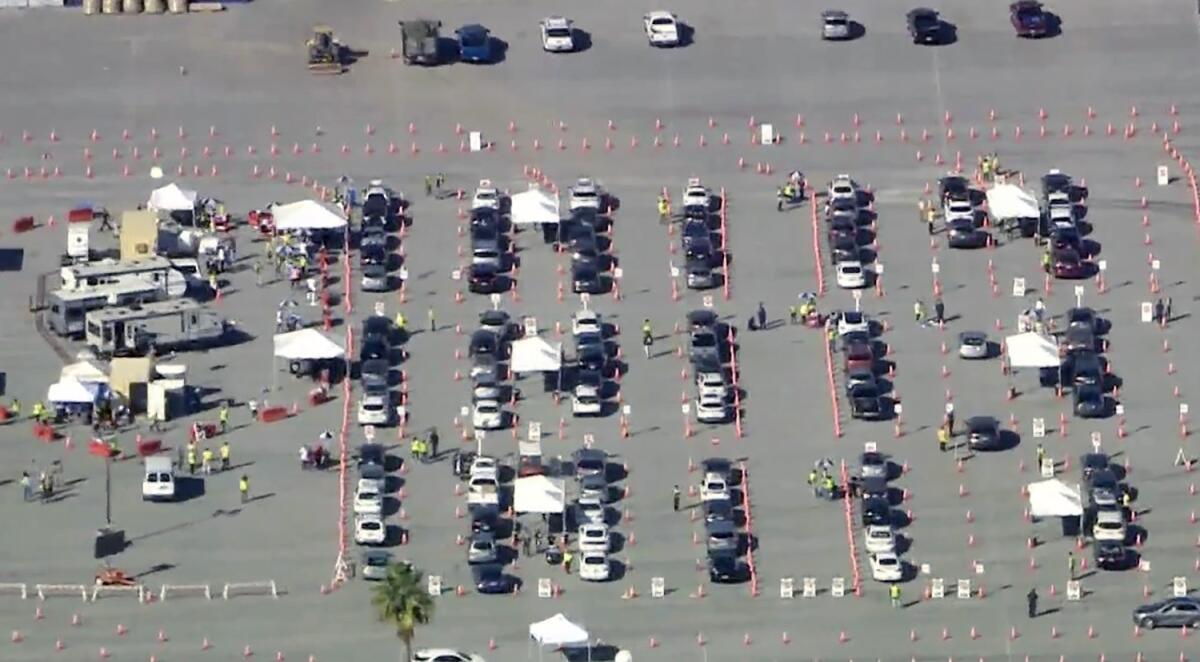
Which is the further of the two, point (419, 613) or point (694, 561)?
point (694, 561)

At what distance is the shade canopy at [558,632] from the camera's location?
192m

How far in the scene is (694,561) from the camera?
198875 millimetres

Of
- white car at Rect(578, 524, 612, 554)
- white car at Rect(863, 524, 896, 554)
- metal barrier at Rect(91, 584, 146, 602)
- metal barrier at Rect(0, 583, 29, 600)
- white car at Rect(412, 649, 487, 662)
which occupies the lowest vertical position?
metal barrier at Rect(0, 583, 29, 600)

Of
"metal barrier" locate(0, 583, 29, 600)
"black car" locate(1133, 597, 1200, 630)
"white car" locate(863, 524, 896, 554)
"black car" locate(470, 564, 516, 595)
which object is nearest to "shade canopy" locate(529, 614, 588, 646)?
"black car" locate(470, 564, 516, 595)

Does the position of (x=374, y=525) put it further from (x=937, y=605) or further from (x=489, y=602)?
(x=937, y=605)

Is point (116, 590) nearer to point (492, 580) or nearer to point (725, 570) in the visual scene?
point (492, 580)

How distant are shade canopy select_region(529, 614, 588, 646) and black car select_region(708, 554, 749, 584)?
780 centimetres

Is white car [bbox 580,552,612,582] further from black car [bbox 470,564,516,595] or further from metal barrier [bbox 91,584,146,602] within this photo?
metal barrier [bbox 91,584,146,602]

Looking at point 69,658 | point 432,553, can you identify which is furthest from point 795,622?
point 69,658

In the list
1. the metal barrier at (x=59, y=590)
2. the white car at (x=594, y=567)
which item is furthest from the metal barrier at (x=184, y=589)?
the white car at (x=594, y=567)

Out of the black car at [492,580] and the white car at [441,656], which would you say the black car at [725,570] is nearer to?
the black car at [492,580]

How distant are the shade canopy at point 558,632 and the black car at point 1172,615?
2398cm

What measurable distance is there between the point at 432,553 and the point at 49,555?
16630mm

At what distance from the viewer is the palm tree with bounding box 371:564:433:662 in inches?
7219
